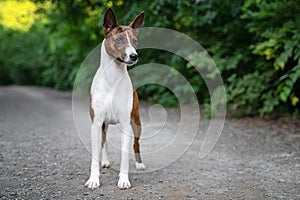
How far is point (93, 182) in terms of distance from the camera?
363 cm

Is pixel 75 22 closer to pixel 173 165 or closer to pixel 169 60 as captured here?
pixel 169 60

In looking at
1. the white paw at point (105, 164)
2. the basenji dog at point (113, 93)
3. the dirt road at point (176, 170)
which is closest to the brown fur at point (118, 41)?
the basenji dog at point (113, 93)

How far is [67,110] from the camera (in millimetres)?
10375

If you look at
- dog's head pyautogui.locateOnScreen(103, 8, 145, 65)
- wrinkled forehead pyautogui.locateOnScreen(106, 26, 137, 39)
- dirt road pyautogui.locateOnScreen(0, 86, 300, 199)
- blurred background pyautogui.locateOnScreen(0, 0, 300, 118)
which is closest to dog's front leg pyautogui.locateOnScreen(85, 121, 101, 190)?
dirt road pyautogui.locateOnScreen(0, 86, 300, 199)

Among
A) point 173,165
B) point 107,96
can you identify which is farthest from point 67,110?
point 107,96

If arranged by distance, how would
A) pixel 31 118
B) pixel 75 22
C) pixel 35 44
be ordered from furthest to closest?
pixel 35 44, pixel 75 22, pixel 31 118

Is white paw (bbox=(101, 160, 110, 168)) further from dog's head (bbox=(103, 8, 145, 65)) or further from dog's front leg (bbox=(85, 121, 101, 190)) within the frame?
dog's head (bbox=(103, 8, 145, 65))

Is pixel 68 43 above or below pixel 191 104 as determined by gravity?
above

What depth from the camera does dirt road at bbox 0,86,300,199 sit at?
351 centimetres

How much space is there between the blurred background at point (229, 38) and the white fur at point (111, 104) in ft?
6.58

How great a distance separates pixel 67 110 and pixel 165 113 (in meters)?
2.87

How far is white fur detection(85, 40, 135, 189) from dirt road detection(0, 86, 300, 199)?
17 cm

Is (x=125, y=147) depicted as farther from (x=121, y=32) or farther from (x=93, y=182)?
(x=121, y=32)

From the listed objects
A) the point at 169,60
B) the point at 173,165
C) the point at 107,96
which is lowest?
the point at 173,165
